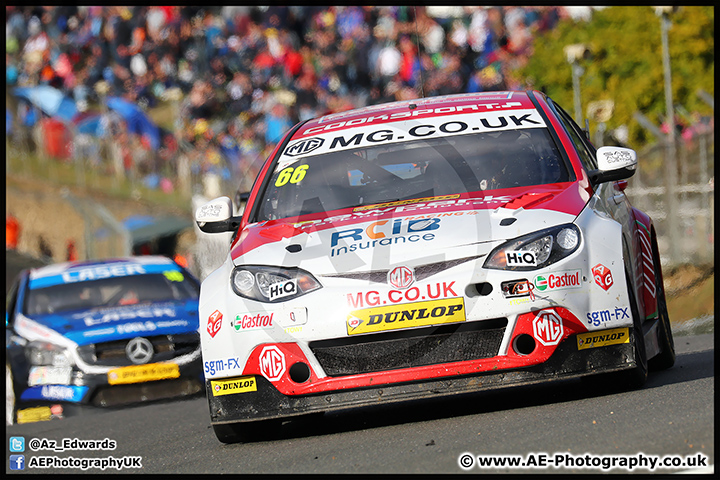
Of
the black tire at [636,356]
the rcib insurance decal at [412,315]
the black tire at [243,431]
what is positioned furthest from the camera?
the black tire at [243,431]

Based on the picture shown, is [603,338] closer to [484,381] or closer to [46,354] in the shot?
[484,381]

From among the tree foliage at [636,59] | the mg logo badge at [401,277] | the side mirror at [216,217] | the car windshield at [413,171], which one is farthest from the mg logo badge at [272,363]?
the tree foliage at [636,59]

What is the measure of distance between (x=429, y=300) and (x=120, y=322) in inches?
191

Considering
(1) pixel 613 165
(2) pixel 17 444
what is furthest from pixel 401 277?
(2) pixel 17 444

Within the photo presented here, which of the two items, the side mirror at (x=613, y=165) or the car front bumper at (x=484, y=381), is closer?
the car front bumper at (x=484, y=381)

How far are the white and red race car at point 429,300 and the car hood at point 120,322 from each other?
3.53 m

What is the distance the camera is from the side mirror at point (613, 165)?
5.62m

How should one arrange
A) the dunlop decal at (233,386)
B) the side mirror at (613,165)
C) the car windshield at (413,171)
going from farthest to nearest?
the car windshield at (413,171) → the side mirror at (613,165) → the dunlop decal at (233,386)

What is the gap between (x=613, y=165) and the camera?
18.4ft

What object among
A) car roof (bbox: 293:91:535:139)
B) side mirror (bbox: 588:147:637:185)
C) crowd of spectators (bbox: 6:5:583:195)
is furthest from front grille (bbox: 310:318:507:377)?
crowd of spectators (bbox: 6:5:583:195)

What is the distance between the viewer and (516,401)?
5.75m

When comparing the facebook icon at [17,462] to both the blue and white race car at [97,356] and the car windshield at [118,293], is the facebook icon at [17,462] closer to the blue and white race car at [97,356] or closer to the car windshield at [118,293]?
the blue and white race car at [97,356]

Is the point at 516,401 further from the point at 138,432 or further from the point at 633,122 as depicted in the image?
the point at 633,122
